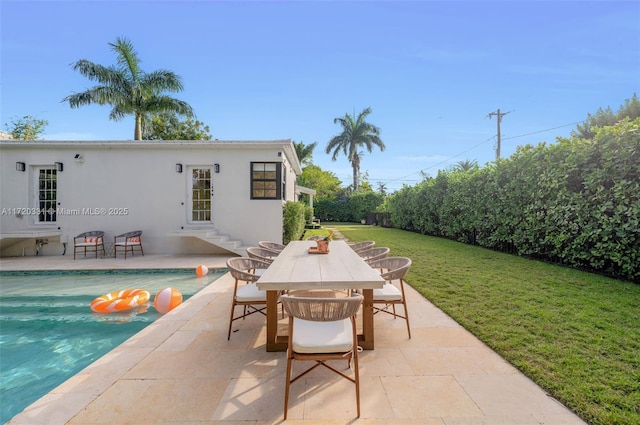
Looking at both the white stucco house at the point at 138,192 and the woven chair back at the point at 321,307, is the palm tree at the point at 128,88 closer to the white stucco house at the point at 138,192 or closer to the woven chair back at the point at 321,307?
the white stucco house at the point at 138,192

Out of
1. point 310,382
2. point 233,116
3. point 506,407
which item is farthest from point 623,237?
point 233,116

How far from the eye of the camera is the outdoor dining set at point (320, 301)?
6.66 ft

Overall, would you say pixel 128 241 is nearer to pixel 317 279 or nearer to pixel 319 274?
pixel 319 274

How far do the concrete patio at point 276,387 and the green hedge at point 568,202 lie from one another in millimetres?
4405

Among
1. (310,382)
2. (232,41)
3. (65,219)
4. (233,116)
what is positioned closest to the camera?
(310,382)

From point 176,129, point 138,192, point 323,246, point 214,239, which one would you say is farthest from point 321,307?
point 176,129

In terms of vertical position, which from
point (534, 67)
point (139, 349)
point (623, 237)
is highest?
point (534, 67)

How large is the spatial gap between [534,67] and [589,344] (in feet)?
39.8

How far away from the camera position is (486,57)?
1038 centimetres

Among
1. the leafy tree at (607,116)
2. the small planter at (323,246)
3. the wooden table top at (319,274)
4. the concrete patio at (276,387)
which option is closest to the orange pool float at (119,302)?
the concrete patio at (276,387)

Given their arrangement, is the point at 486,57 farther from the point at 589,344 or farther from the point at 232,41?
the point at 589,344

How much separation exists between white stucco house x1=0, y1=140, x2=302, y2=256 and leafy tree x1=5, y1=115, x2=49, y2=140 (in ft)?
54.9

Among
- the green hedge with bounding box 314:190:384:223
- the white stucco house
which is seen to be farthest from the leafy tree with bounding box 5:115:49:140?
the green hedge with bounding box 314:190:384:223

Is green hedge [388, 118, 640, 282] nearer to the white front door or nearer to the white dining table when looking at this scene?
the white dining table
